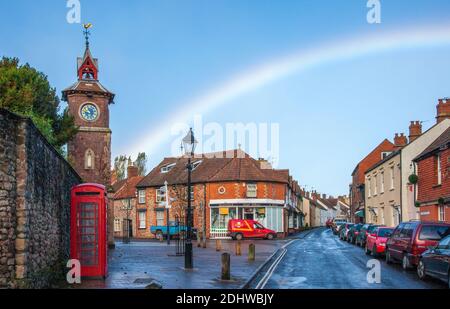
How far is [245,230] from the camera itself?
52.1m

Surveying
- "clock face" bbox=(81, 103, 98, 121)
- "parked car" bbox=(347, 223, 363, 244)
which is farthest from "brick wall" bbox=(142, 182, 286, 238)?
"clock face" bbox=(81, 103, 98, 121)

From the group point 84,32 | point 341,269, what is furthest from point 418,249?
point 84,32

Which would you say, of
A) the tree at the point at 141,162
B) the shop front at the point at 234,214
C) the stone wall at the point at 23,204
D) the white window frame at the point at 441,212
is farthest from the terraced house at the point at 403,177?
the tree at the point at 141,162

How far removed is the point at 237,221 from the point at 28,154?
132 ft

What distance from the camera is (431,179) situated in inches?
1325

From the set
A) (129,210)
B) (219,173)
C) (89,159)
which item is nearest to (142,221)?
(129,210)

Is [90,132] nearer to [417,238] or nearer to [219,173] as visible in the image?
[219,173]

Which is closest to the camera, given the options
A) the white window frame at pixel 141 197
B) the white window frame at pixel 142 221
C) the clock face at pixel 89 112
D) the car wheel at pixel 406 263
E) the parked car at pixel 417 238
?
the parked car at pixel 417 238

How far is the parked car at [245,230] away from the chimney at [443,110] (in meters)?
18.1

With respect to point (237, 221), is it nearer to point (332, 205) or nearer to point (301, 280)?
point (301, 280)

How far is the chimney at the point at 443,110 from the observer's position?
42.9 metres

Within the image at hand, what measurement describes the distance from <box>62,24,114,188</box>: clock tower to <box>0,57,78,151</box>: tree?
279 cm

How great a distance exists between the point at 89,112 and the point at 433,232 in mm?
27471

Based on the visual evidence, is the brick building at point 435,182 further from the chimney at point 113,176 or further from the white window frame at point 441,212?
the chimney at point 113,176
